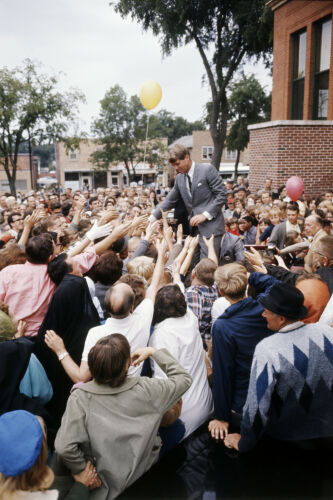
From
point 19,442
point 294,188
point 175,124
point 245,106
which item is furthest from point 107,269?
point 175,124

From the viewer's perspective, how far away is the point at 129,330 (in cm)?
272

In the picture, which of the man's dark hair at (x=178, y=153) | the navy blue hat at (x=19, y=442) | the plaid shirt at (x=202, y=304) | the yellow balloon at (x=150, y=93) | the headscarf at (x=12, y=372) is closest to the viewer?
the navy blue hat at (x=19, y=442)

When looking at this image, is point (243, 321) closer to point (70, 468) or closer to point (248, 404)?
point (248, 404)

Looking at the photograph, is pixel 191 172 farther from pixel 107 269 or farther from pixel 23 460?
pixel 23 460

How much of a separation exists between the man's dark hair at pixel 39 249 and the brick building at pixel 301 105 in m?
9.73

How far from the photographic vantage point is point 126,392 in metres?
2.12

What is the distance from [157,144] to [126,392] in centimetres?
3673

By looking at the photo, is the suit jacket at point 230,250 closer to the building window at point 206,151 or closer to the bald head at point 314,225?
the bald head at point 314,225

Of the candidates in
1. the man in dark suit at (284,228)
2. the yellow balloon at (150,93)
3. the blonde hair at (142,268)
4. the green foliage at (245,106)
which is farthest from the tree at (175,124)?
the blonde hair at (142,268)

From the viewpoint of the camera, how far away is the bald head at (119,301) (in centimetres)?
265

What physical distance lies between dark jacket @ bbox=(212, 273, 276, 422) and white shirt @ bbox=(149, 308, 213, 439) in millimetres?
193

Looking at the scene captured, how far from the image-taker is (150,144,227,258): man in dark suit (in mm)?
4922

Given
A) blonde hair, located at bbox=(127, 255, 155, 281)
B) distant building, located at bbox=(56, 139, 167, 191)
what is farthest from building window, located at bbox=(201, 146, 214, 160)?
blonde hair, located at bbox=(127, 255, 155, 281)

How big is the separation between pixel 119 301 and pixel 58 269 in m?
0.86
